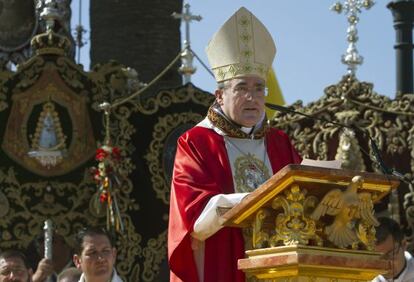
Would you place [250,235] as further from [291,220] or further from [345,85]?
[345,85]

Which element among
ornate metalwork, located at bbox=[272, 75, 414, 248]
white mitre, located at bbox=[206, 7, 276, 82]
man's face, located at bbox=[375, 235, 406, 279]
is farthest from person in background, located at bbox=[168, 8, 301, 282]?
ornate metalwork, located at bbox=[272, 75, 414, 248]

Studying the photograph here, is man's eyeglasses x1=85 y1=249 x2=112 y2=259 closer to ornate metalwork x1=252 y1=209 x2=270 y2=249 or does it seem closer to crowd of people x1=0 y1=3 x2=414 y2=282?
crowd of people x1=0 y1=3 x2=414 y2=282

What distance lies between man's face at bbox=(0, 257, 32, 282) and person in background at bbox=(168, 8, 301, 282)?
81.2 inches

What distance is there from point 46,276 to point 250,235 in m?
5.12

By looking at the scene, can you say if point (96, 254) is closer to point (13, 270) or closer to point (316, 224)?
point (13, 270)

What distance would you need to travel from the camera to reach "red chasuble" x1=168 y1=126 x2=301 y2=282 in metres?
6.40

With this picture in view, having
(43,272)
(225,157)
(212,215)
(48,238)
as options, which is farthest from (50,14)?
(212,215)

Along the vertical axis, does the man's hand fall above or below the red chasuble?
above

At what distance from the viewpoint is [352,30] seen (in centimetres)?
1427

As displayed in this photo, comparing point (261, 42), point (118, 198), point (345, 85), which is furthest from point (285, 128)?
point (261, 42)

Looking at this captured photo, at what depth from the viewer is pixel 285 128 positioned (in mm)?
14242

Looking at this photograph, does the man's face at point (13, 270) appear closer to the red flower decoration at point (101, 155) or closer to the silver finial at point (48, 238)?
the silver finial at point (48, 238)

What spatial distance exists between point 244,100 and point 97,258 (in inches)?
64.7

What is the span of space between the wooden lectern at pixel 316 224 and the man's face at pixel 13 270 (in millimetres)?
3082
